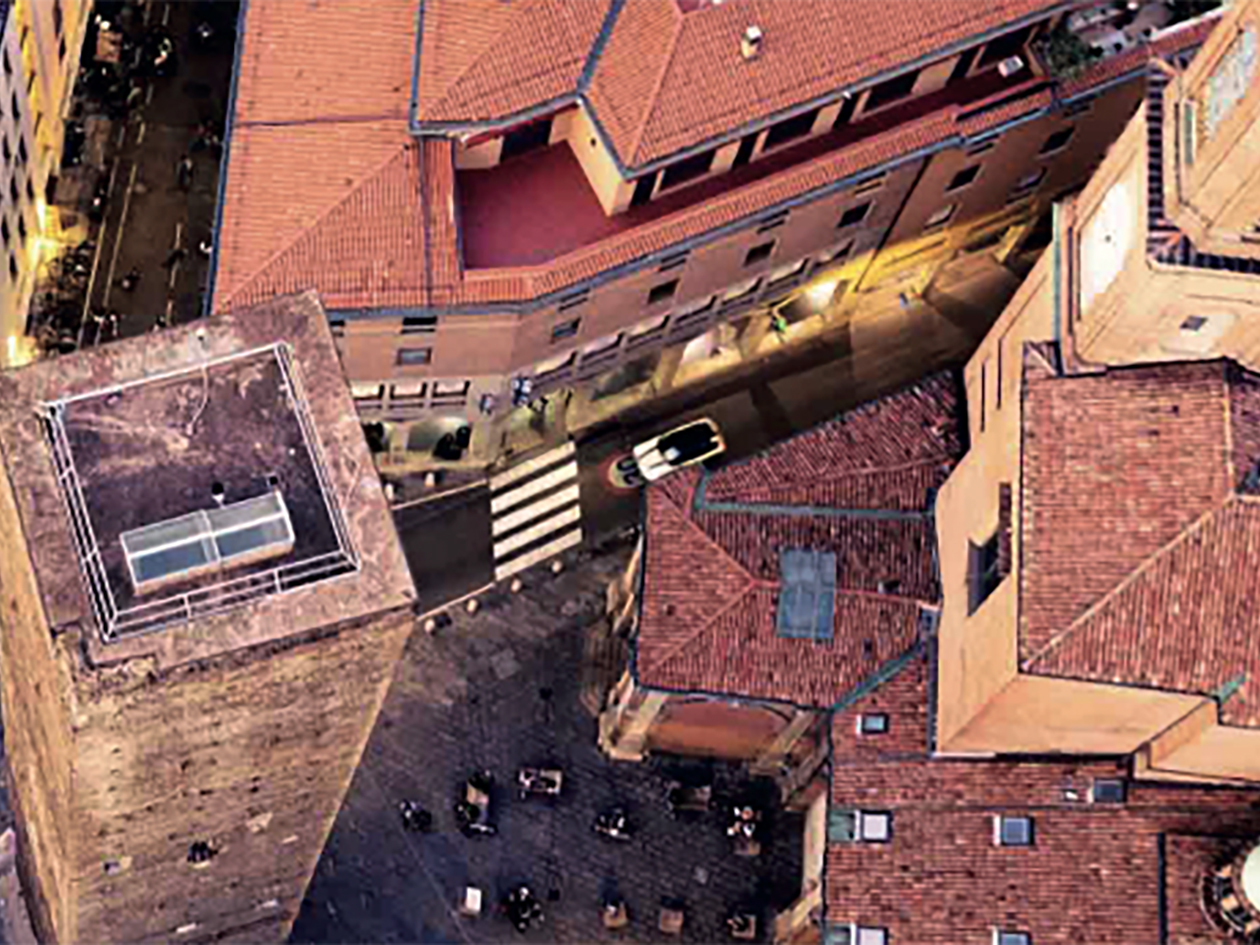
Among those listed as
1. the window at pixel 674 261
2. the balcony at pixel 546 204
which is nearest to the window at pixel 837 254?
the balcony at pixel 546 204

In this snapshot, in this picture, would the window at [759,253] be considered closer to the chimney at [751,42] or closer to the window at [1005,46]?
the chimney at [751,42]

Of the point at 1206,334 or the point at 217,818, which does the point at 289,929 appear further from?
the point at 1206,334

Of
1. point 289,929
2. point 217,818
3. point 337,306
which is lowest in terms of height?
point 289,929

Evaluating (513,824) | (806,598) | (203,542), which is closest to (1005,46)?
(806,598)

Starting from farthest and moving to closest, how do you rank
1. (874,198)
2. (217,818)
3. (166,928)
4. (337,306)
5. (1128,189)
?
(874,198), (337,306), (166,928), (1128,189), (217,818)

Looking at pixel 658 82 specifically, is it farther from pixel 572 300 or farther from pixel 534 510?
pixel 534 510

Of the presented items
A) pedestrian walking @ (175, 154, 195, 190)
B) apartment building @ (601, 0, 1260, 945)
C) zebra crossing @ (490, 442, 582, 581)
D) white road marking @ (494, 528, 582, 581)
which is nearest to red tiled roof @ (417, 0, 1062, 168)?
apartment building @ (601, 0, 1260, 945)

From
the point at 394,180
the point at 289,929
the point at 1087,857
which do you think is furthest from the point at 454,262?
the point at 1087,857
